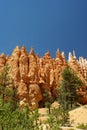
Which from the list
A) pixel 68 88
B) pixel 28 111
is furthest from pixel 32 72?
pixel 28 111

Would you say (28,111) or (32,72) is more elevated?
(32,72)

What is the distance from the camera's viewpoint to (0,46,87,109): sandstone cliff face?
70750mm

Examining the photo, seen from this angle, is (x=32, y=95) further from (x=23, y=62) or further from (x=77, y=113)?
(x=77, y=113)

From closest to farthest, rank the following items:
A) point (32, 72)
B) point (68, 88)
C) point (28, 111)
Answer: point (28, 111), point (68, 88), point (32, 72)

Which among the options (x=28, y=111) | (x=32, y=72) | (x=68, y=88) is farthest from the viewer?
(x=32, y=72)

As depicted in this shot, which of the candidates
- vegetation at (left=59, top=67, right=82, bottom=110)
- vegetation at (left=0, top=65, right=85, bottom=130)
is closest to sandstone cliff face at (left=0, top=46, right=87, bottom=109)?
vegetation at (left=0, top=65, right=85, bottom=130)

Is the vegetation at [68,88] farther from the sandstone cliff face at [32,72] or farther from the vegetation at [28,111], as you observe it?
the sandstone cliff face at [32,72]

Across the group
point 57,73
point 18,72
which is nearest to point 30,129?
point 18,72

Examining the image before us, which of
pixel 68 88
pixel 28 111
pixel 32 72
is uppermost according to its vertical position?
pixel 32 72

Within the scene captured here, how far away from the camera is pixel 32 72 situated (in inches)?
2960

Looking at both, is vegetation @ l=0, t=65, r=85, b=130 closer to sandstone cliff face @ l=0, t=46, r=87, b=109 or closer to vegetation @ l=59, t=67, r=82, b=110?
vegetation @ l=59, t=67, r=82, b=110

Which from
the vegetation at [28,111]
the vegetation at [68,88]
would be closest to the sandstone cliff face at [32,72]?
the vegetation at [28,111]

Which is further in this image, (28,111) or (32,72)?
(32,72)

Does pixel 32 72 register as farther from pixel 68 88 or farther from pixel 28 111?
pixel 28 111
